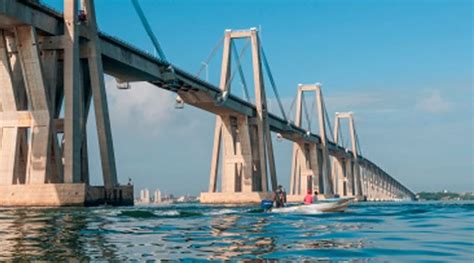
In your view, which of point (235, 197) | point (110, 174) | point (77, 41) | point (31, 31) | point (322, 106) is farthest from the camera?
point (322, 106)

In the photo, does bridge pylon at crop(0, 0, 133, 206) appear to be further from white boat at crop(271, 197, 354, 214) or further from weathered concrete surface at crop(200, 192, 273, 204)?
weathered concrete surface at crop(200, 192, 273, 204)

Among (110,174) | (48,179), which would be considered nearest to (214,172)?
(110,174)

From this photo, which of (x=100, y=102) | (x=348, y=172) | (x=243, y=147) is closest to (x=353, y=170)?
(x=348, y=172)

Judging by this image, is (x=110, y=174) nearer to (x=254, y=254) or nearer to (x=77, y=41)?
(x=77, y=41)

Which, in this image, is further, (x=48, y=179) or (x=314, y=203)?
(x=48, y=179)

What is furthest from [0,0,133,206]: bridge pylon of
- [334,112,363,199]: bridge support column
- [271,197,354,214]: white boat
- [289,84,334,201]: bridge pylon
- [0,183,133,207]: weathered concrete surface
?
[334,112,363,199]: bridge support column

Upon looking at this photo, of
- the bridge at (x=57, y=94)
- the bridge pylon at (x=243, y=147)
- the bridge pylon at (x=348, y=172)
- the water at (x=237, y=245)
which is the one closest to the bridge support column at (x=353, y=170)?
the bridge pylon at (x=348, y=172)

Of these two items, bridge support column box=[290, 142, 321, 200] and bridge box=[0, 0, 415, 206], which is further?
bridge support column box=[290, 142, 321, 200]
